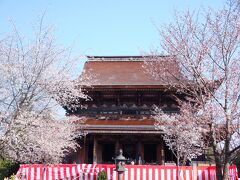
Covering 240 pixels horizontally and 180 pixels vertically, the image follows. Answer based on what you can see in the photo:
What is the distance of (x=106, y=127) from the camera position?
19.9m

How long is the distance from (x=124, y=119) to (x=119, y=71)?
5612 mm

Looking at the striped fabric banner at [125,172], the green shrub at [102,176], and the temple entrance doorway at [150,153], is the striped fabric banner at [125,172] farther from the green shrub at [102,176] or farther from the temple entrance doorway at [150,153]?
the temple entrance doorway at [150,153]

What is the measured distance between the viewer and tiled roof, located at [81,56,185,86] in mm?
22253

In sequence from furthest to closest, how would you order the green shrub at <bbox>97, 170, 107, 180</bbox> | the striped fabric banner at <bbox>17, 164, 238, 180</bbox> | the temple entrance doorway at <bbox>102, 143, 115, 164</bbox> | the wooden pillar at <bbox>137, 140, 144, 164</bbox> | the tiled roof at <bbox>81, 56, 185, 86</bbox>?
the tiled roof at <bbox>81, 56, 185, 86</bbox>
the temple entrance doorway at <bbox>102, 143, 115, 164</bbox>
the wooden pillar at <bbox>137, 140, 144, 164</bbox>
the striped fabric banner at <bbox>17, 164, 238, 180</bbox>
the green shrub at <bbox>97, 170, 107, 180</bbox>

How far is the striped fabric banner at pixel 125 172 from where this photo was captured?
1470 cm

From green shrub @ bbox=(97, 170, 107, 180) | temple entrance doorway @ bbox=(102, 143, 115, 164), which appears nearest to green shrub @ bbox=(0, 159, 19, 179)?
temple entrance doorway @ bbox=(102, 143, 115, 164)

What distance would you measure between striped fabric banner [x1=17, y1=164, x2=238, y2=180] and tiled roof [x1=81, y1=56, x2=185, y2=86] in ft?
19.3

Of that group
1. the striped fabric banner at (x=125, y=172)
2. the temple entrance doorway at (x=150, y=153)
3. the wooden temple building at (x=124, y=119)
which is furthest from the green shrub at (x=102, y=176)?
the temple entrance doorway at (x=150, y=153)

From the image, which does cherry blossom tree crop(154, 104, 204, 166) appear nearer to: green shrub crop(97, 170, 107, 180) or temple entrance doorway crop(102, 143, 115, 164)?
temple entrance doorway crop(102, 143, 115, 164)

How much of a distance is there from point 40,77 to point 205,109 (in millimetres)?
6579

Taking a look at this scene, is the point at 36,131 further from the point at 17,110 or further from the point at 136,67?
the point at 136,67

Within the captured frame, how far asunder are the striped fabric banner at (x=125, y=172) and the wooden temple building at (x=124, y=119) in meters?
4.12

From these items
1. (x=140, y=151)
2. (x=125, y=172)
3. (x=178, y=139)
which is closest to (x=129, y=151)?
(x=140, y=151)

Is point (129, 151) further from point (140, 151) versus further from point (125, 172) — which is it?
point (125, 172)
